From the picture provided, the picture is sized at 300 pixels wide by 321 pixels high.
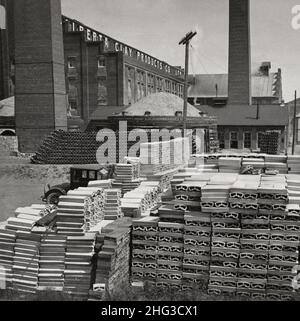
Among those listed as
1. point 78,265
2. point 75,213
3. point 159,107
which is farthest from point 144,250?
point 159,107

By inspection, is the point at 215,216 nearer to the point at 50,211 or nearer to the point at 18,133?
the point at 50,211

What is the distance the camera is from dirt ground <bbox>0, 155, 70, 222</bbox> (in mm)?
19688

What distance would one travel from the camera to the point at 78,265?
390 inches

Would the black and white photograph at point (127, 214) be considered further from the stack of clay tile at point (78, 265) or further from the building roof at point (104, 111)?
the building roof at point (104, 111)

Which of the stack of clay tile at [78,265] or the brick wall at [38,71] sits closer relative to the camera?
the stack of clay tile at [78,265]

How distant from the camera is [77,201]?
34.0 ft

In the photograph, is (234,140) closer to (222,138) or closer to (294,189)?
(222,138)

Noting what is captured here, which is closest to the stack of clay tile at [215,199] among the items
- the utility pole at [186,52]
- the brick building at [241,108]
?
the utility pole at [186,52]

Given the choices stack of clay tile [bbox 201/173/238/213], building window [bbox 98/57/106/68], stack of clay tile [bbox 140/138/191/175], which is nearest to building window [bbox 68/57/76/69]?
building window [bbox 98/57/106/68]

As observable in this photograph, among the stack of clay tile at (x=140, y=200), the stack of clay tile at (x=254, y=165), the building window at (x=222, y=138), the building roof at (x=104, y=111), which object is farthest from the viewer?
the building roof at (x=104, y=111)

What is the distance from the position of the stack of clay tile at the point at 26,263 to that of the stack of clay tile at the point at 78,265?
2.47 feet

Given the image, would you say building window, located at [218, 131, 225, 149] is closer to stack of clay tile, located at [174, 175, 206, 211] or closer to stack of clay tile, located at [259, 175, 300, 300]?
stack of clay tile, located at [174, 175, 206, 211]

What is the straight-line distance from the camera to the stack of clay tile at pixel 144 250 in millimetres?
10203
